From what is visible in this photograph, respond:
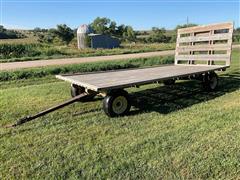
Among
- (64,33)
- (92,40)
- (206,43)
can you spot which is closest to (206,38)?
(206,43)

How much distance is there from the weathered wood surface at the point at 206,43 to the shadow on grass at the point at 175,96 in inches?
33.7

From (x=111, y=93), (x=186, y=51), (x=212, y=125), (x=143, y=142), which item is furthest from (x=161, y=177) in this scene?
(x=186, y=51)

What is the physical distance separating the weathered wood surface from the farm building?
26.9 m

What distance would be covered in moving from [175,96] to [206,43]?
3.23 metres

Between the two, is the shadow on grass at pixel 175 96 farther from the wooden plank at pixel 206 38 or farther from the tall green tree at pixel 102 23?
the tall green tree at pixel 102 23

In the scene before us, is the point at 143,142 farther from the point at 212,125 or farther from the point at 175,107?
the point at 175,107

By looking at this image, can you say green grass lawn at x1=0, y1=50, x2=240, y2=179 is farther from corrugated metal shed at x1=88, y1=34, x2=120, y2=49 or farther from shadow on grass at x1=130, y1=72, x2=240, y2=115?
corrugated metal shed at x1=88, y1=34, x2=120, y2=49

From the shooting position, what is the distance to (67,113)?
5.80 m

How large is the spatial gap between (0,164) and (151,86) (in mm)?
5549

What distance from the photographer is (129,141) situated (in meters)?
4.30

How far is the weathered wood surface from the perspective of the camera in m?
8.27

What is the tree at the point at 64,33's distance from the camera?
42312mm

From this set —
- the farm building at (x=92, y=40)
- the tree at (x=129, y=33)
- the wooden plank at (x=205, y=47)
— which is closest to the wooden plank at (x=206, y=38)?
the wooden plank at (x=205, y=47)

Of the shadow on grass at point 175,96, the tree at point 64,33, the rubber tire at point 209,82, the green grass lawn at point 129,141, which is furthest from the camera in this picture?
the tree at point 64,33
